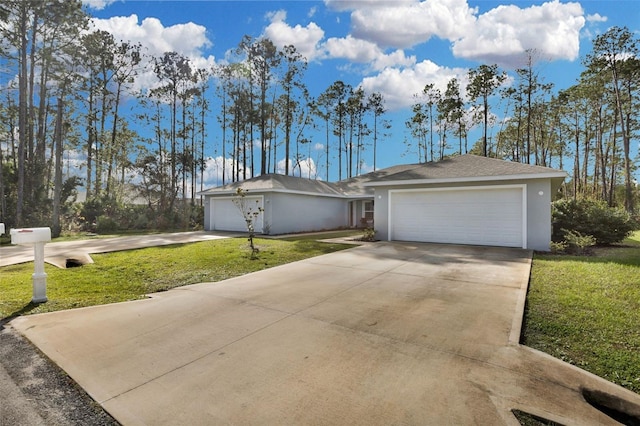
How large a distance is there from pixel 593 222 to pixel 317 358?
39.5 feet

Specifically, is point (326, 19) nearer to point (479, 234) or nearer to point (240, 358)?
point (479, 234)

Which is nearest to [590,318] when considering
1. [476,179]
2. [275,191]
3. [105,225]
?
[476,179]

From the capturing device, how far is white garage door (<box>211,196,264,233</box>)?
15727mm

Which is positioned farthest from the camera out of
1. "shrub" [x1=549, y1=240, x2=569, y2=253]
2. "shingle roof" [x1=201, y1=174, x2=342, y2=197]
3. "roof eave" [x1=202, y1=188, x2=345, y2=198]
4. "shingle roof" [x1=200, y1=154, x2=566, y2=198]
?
"shingle roof" [x1=201, y1=174, x2=342, y2=197]

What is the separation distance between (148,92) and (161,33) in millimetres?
9203

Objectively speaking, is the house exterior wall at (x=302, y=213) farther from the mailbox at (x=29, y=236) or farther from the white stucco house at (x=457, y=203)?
the mailbox at (x=29, y=236)

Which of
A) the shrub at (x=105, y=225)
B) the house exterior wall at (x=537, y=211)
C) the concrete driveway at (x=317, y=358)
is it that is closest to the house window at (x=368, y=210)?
the house exterior wall at (x=537, y=211)

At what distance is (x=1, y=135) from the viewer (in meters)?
20.2

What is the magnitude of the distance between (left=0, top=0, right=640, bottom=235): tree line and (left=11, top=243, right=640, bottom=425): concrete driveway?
17225 millimetres

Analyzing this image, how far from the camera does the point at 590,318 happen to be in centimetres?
389

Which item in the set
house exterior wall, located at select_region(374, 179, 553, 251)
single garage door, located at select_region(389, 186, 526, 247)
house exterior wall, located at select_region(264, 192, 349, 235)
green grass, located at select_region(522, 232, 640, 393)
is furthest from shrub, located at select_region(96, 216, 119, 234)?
green grass, located at select_region(522, 232, 640, 393)

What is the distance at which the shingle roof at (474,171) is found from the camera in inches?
384

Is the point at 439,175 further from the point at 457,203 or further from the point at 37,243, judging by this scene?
the point at 37,243

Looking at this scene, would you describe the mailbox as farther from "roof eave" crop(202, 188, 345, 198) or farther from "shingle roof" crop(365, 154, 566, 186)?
"roof eave" crop(202, 188, 345, 198)
